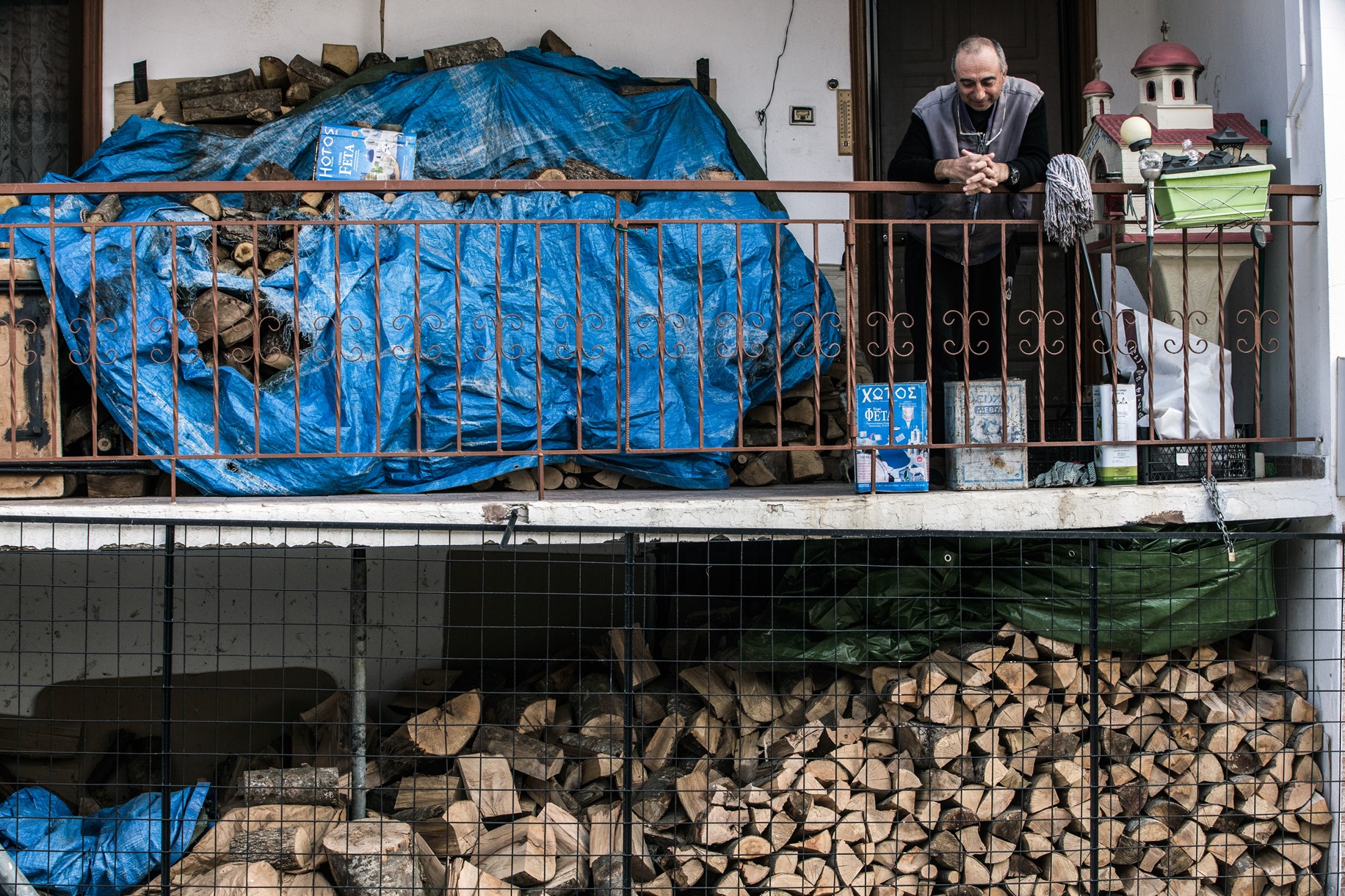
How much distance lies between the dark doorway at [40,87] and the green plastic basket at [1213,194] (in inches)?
213

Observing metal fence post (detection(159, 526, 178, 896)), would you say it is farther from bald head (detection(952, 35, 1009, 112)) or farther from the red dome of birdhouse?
the red dome of birdhouse

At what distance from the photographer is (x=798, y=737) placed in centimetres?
480

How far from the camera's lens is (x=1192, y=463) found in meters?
4.96

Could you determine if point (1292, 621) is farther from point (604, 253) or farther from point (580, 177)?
point (580, 177)

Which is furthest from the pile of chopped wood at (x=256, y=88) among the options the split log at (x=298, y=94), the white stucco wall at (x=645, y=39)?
the white stucco wall at (x=645, y=39)

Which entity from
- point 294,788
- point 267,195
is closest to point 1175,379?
point 294,788

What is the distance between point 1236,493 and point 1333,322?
2.68 ft

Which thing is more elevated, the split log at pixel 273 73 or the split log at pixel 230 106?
the split log at pixel 273 73

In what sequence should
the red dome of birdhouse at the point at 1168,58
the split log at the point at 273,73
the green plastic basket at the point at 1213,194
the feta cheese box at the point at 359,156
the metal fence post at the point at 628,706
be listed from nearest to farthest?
1. the metal fence post at the point at 628,706
2. the green plastic basket at the point at 1213,194
3. the red dome of birdhouse at the point at 1168,58
4. the feta cheese box at the point at 359,156
5. the split log at the point at 273,73

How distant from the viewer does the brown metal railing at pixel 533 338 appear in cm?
464

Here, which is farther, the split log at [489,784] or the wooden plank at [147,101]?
the wooden plank at [147,101]

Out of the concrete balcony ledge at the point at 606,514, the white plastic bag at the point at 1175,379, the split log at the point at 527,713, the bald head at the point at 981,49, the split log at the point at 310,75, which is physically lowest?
the split log at the point at 527,713

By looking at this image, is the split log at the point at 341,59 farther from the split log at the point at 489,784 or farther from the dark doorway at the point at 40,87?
the split log at the point at 489,784

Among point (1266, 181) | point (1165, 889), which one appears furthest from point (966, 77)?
point (1165, 889)
